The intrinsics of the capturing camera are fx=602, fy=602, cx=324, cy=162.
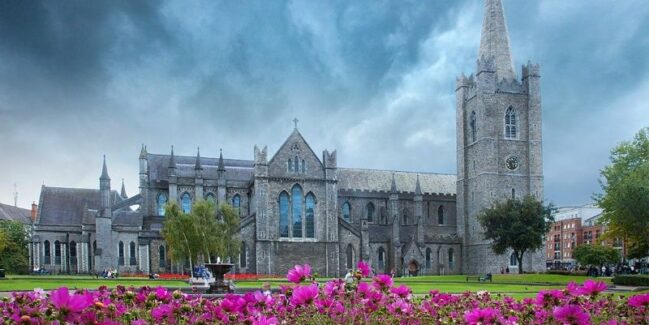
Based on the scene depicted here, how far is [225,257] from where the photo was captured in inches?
2196

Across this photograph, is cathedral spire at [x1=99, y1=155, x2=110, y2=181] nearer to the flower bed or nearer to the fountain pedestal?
the fountain pedestal

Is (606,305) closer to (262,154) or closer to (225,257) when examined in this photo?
(225,257)

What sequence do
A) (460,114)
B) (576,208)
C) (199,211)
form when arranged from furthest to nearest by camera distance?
1. (576,208)
2. (460,114)
3. (199,211)

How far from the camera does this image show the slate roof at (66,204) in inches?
2852

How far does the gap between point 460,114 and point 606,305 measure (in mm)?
72001

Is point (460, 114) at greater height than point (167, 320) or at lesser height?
greater

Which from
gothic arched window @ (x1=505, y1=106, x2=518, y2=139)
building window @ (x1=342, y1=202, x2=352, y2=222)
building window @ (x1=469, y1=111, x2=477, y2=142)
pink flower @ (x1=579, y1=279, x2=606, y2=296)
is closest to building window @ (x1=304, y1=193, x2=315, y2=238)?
building window @ (x1=342, y1=202, x2=352, y2=222)

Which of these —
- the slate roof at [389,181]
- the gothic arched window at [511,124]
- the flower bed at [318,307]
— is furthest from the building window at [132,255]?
the flower bed at [318,307]

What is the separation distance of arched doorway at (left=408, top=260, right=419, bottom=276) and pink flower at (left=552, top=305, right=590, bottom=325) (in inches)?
2610

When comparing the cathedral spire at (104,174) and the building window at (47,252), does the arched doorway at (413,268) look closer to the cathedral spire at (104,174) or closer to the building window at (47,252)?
the cathedral spire at (104,174)

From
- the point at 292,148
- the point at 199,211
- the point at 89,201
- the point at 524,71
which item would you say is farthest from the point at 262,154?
the point at 524,71

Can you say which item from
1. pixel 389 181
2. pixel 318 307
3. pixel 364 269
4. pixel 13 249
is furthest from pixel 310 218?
pixel 318 307

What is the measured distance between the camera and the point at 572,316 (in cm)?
376

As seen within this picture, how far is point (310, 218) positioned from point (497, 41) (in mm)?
32444
